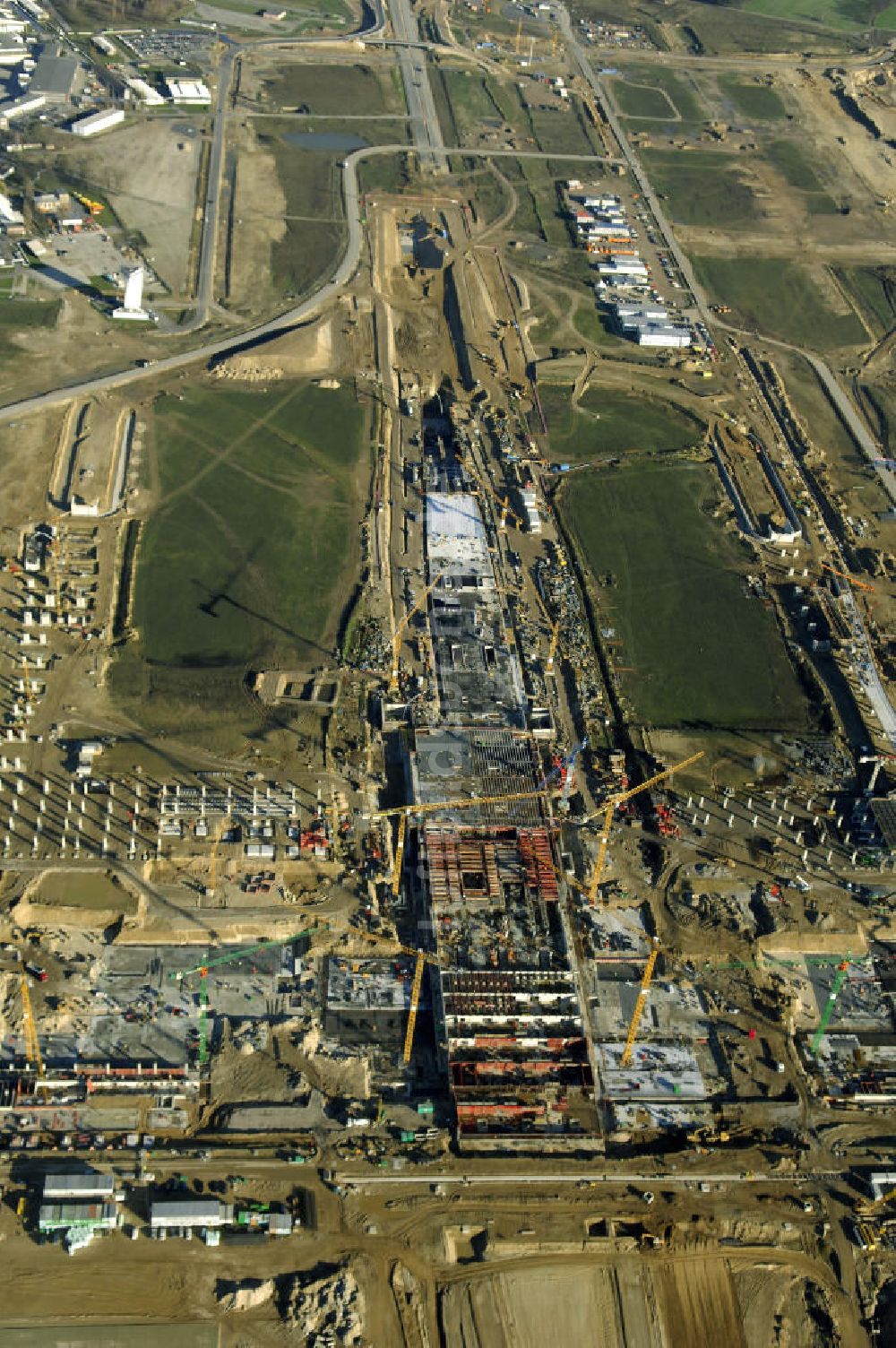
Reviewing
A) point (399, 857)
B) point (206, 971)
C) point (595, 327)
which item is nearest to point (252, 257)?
point (595, 327)

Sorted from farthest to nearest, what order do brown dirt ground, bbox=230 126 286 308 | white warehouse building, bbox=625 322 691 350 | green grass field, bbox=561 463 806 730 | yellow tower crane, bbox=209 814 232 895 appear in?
brown dirt ground, bbox=230 126 286 308 < white warehouse building, bbox=625 322 691 350 < green grass field, bbox=561 463 806 730 < yellow tower crane, bbox=209 814 232 895

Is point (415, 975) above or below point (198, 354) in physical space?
below

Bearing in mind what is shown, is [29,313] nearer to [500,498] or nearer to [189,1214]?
[500,498]

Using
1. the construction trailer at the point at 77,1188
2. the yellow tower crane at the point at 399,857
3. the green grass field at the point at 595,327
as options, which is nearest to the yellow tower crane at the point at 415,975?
the yellow tower crane at the point at 399,857

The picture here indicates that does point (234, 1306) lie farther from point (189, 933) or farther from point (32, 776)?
point (32, 776)

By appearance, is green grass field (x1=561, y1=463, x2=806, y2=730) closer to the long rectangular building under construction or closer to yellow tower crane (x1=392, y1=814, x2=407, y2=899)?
the long rectangular building under construction

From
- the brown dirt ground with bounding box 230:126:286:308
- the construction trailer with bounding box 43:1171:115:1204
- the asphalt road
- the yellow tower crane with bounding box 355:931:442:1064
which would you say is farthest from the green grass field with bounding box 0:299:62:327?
the construction trailer with bounding box 43:1171:115:1204

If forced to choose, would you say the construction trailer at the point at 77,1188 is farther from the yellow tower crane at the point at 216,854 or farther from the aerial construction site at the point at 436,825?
the yellow tower crane at the point at 216,854
